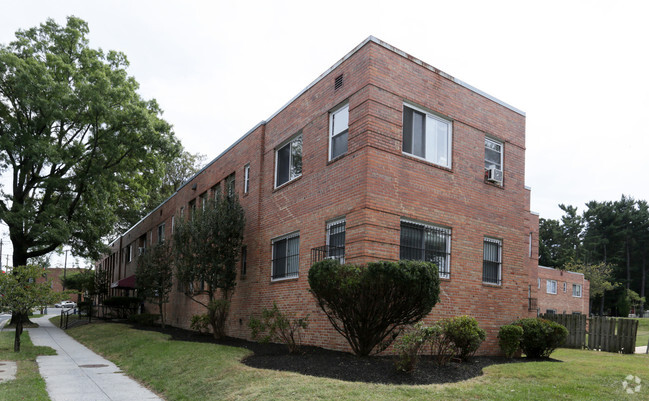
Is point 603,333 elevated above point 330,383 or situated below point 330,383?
below

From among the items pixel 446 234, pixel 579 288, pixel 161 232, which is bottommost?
pixel 579 288

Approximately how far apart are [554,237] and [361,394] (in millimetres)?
76771

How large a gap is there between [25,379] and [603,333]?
18038mm

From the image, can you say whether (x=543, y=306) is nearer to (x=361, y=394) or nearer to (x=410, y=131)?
(x=410, y=131)

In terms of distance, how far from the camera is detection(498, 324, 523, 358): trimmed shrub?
12852 millimetres

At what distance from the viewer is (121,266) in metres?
40.9

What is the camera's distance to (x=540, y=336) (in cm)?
1307

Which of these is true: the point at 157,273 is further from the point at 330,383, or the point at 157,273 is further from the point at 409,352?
the point at 330,383

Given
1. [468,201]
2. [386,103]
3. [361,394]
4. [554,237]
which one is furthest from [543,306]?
[361,394]

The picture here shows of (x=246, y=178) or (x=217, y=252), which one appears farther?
(x=246, y=178)

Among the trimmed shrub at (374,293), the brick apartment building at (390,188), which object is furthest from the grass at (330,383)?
the brick apartment building at (390,188)

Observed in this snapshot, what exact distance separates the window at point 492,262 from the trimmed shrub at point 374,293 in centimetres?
439

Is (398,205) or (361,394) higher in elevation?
(398,205)

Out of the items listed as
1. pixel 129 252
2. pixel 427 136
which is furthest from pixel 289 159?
pixel 129 252
